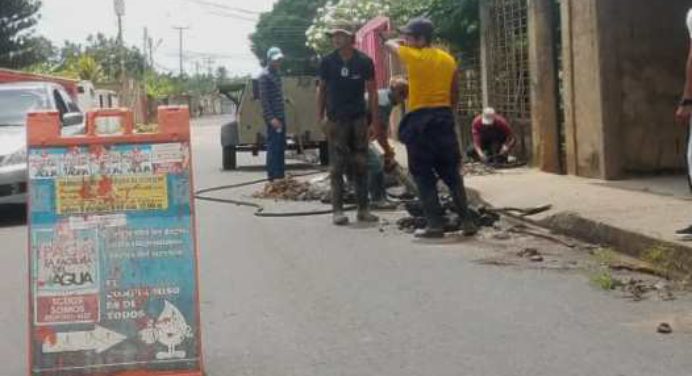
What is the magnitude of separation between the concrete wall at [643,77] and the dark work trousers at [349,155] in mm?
2974

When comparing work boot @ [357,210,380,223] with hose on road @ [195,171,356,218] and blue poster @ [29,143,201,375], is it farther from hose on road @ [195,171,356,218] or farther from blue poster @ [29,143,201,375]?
blue poster @ [29,143,201,375]

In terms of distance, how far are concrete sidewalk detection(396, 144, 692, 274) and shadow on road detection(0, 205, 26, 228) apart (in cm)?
493

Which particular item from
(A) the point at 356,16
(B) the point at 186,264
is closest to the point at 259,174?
(B) the point at 186,264

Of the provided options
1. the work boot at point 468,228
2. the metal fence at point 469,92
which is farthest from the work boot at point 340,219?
the metal fence at point 469,92

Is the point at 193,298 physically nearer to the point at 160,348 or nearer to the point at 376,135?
the point at 160,348

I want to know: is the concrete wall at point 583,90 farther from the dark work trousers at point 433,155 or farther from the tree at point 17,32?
the tree at point 17,32

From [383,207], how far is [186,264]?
671cm

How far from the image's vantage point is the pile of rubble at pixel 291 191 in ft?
42.2

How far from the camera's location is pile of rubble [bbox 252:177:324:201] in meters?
12.9

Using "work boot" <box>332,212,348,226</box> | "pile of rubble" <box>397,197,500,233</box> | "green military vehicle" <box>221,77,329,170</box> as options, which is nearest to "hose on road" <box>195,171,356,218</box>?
"work boot" <box>332,212,348,226</box>

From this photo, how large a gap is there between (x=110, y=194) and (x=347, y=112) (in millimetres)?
5828

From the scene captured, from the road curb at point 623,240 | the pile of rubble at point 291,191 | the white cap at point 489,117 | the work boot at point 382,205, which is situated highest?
the white cap at point 489,117

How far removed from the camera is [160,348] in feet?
16.3

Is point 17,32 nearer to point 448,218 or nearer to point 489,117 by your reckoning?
point 489,117
